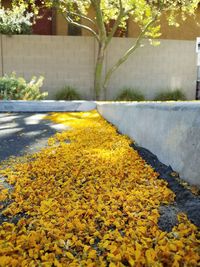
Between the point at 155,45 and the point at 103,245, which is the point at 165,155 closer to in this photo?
the point at 103,245

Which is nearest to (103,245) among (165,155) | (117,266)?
(117,266)

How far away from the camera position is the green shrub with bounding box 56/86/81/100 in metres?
11.5

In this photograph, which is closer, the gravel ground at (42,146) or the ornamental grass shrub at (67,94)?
the gravel ground at (42,146)

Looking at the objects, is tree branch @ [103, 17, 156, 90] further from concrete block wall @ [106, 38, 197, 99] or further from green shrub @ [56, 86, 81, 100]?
green shrub @ [56, 86, 81, 100]

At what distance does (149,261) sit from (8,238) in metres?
0.75

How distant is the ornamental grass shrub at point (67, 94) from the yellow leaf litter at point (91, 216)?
26.7 ft

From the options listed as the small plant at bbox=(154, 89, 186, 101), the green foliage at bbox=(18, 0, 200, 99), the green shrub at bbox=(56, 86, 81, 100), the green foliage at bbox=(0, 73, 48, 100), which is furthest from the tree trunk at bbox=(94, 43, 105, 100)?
the green foliage at bbox=(0, 73, 48, 100)

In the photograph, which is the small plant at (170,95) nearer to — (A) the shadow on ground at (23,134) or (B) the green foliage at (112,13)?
(B) the green foliage at (112,13)

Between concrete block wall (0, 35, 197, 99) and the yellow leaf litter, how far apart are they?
8.64m

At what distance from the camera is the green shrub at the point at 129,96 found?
38.9ft

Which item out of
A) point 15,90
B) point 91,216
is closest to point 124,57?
point 15,90

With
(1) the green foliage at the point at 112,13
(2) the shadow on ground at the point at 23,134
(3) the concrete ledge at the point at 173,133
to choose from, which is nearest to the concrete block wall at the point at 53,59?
(1) the green foliage at the point at 112,13

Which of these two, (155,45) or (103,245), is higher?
(155,45)

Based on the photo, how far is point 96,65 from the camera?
11.1 m
